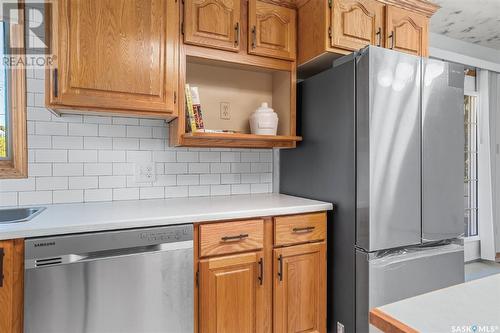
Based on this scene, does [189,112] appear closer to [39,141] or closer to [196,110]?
[196,110]

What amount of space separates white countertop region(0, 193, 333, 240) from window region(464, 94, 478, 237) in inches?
98.4

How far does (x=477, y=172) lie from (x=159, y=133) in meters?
3.40

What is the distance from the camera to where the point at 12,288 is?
1212 mm

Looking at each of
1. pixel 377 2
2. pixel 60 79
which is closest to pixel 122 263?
pixel 60 79

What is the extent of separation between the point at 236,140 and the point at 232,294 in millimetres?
921

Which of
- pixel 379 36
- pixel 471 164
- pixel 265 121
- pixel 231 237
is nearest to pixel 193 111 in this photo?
pixel 265 121

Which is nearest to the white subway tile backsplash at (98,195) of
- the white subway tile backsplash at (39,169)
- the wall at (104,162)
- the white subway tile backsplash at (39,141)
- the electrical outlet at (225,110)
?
the wall at (104,162)

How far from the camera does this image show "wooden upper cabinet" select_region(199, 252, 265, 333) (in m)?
1.52

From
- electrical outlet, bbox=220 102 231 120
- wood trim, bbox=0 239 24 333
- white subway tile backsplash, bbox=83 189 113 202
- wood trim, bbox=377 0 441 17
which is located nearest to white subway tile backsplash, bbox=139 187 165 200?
white subway tile backsplash, bbox=83 189 113 202

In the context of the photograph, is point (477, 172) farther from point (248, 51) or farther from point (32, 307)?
point (32, 307)

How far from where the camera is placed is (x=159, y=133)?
6.66ft

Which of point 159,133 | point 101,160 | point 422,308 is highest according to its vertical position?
point 159,133

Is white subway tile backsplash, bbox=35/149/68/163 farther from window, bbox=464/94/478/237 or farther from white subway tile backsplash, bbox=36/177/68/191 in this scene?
window, bbox=464/94/478/237

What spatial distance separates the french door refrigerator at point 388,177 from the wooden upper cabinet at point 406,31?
0.37 meters
